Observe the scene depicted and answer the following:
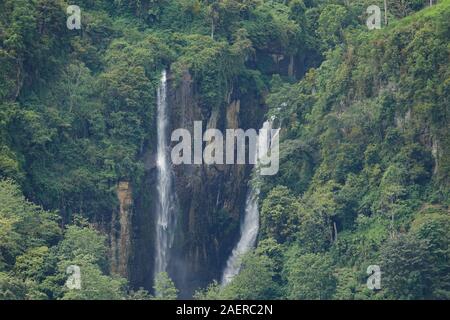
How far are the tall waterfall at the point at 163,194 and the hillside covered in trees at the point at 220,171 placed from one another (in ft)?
0.98

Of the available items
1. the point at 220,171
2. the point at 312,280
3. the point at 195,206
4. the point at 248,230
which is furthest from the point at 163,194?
the point at 312,280

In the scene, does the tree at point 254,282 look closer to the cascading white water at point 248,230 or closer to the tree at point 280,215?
the tree at point 280,215

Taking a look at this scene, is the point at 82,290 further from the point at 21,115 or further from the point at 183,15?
the point at 183,15

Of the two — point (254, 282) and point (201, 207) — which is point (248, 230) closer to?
point (201, 207)

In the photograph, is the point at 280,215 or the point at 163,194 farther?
the point at 163,194

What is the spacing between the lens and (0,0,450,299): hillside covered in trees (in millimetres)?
73375

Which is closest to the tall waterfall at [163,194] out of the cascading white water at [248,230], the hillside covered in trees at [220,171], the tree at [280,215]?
the hillside covered in trees at [220,171]

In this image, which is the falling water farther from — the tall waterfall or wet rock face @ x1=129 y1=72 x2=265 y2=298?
the tall waterfall

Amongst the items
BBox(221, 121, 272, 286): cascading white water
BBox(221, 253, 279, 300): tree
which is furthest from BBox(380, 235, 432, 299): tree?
BBox(221, 121, 272, 286): cascading white water

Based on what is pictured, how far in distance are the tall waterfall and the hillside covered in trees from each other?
299 mm

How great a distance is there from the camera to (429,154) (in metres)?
75.8

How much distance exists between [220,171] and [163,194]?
6.54 ft

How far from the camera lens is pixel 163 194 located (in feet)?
259
